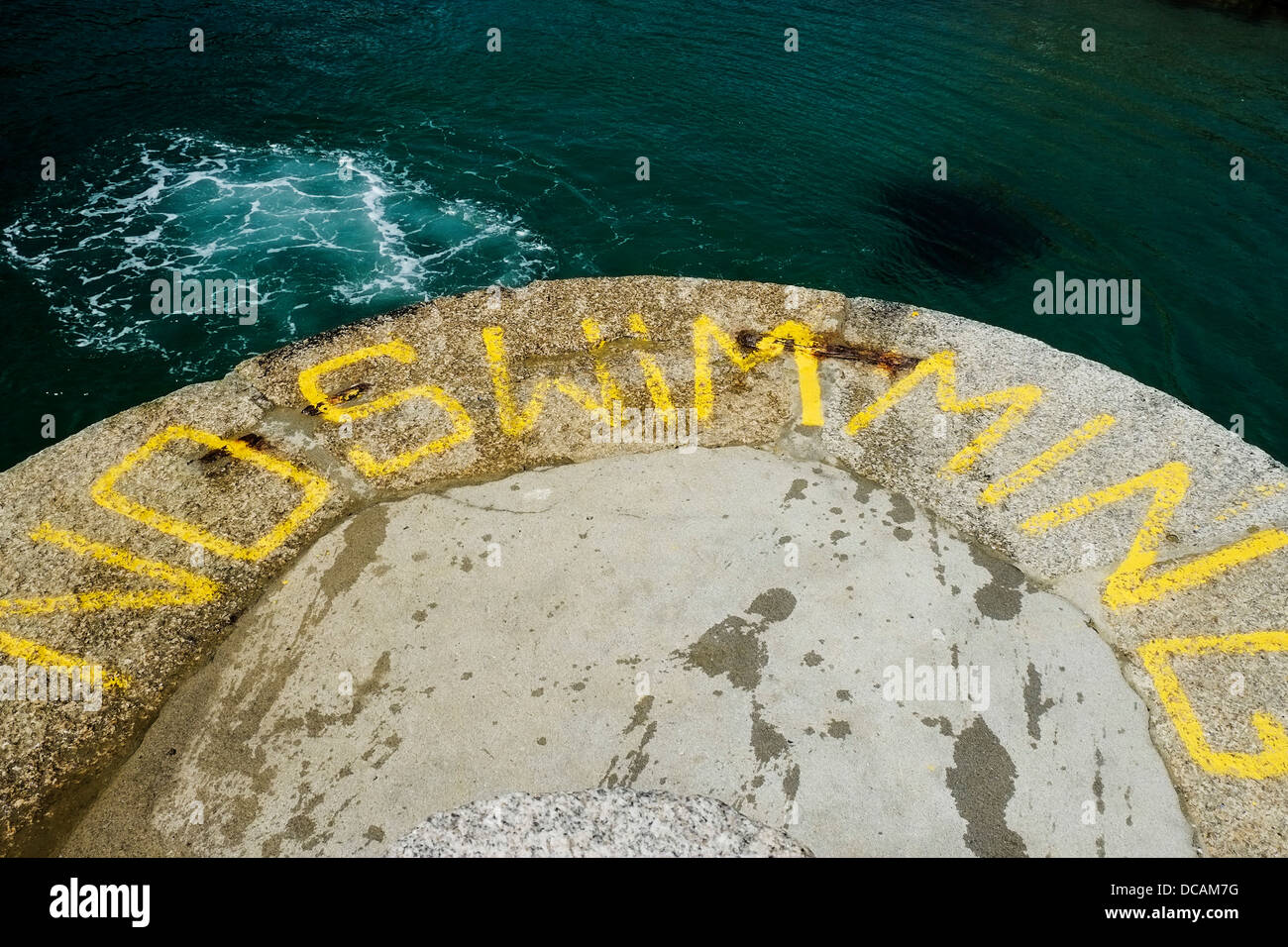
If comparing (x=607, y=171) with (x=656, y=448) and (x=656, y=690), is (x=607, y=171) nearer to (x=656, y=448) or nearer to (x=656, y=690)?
(x=656, y=448)

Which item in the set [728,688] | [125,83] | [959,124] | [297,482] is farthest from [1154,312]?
[125,83]

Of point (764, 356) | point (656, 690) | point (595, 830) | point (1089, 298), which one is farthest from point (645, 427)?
point (1089, 298)

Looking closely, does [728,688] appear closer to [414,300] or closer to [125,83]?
[414,300]

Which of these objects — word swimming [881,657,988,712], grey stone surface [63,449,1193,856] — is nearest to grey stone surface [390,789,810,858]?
grey stone surface [63,449,1193,856]

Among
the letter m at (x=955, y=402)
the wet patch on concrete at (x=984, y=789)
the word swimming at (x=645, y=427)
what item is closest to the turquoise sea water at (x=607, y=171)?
the letter m at (x=955, y=402)

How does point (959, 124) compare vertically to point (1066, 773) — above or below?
above
